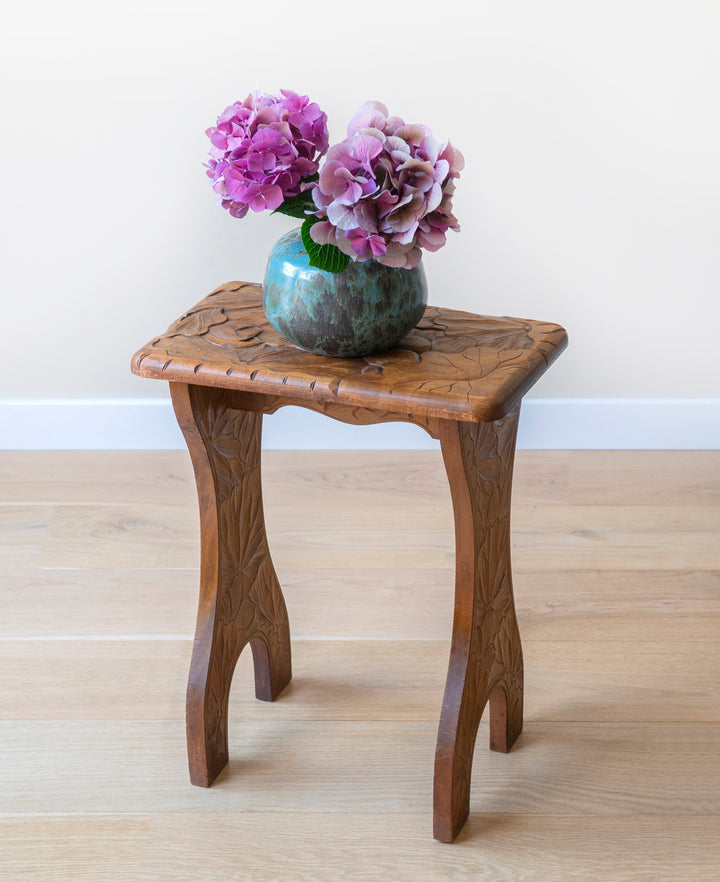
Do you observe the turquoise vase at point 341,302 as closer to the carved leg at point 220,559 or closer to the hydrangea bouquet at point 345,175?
the hydrangea bouquet at point 345,175

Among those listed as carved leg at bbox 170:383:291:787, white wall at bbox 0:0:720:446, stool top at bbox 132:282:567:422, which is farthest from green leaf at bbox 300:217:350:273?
white wall at bbox 0:0:720:446

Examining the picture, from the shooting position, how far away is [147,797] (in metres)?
1.58

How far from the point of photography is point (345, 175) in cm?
118

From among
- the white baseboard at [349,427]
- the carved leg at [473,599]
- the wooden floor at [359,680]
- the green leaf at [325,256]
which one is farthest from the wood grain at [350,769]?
the white baseboard at [349,427]

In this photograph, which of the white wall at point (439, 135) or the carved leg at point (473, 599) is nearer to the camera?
the carved leg at point (473, 599)

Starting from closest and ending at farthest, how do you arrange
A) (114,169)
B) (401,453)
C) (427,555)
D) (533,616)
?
(533,616) < (427,555) < (114,169) < (401,453)

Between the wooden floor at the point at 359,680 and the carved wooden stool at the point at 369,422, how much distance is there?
0.10m

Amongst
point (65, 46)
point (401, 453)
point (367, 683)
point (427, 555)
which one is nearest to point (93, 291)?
point (65, 46)

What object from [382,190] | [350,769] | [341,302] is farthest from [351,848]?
[382,190]

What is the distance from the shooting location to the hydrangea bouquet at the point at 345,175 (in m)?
1.18

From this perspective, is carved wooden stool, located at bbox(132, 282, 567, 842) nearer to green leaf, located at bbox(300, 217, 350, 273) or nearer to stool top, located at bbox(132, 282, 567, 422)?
stool top, located at bbox(132, 282, 567, 422)

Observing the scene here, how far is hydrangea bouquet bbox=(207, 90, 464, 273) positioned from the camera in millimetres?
1183

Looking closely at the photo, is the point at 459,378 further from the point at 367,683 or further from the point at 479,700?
the point at 367,683

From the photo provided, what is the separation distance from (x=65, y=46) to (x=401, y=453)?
1.21m
